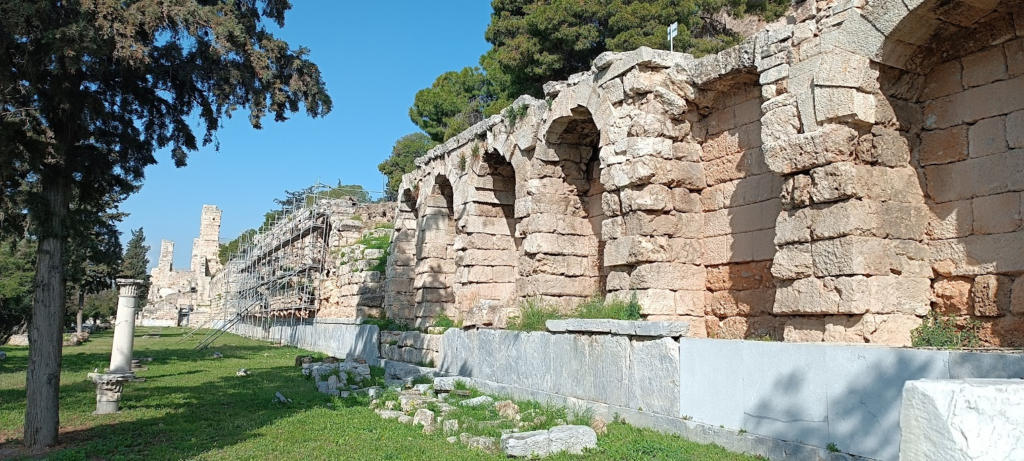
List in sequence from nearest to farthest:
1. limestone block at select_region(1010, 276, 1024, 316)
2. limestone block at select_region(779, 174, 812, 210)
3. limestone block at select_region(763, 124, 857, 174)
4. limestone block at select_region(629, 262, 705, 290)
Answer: limestone block at select_region(1010, 276, 1024, 316) < limestone block at select_region(763, 124, 857, 174) < limestone block at select_region(779, 174, 812, 210) < limestone block at select_region(629, 262, 705, 290)

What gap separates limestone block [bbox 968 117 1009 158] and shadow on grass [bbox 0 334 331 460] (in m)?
7.86

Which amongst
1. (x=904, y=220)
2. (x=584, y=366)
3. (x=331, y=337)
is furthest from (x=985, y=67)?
(x=331, y=337)

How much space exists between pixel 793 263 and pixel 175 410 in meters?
8.08

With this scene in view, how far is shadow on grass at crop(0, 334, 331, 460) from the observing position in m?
7.08

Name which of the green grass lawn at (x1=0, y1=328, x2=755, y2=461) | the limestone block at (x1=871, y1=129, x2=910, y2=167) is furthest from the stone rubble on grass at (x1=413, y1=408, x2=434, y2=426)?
the limestone block at (x1=871, y1=129, x2=910, y2=167)

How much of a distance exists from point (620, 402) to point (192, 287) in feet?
177

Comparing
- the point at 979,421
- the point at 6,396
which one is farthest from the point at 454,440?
the point at 6,396

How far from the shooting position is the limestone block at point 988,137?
653 centimetres

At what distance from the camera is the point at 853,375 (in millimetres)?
5035

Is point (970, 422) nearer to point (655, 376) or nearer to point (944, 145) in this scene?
point (655, 376)

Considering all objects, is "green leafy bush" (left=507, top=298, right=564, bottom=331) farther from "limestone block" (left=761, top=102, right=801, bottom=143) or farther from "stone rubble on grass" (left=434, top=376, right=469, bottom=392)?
"limestone block" (left=761, top=102, right=801, bottom=143)

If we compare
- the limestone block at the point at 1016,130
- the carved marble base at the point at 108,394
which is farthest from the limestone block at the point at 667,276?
the carved marble base at the point at 108,394

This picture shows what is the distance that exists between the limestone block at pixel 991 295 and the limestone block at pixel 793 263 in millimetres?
1481

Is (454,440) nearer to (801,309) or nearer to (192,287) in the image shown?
(801,309)
